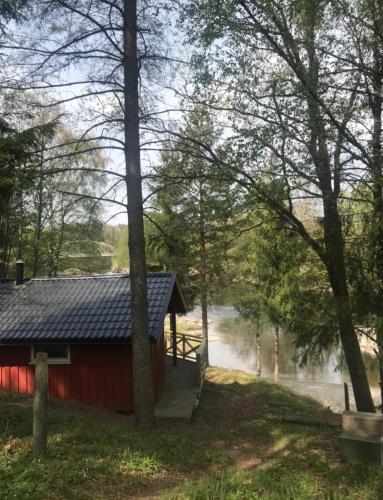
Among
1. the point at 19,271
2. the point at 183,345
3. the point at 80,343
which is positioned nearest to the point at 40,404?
the point at 80,343

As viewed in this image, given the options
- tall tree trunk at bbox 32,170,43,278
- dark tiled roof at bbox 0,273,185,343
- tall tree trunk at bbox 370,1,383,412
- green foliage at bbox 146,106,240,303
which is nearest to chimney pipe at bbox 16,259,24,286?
dark tiled roof at bbox 0,273,185,343

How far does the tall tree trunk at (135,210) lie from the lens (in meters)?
8.45

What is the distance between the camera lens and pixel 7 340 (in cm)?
1104

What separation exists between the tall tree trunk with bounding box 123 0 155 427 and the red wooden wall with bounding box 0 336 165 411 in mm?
2574

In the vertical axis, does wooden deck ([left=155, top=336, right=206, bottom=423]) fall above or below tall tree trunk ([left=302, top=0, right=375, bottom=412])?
below

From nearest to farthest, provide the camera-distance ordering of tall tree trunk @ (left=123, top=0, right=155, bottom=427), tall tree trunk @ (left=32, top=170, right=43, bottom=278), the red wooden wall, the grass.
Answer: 1. the grass
2. tall tree trunk @ (left=123, top=0, right=155, bottom=427)
3. the red wooden wall
4. tall tree trunk @ (left=32, top=170, right=43, bottom=278)

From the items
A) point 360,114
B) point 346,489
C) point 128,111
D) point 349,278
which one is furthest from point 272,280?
point 346,489

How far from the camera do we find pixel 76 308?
1205cm

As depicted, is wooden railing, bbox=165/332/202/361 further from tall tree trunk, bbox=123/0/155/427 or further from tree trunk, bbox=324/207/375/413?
tall tree trunk, bbox=123/0/155/427

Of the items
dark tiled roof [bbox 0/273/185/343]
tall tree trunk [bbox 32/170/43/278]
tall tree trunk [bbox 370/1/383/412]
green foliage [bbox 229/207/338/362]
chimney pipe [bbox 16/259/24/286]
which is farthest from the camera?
tall tree trunk [bbox 32/170/43/278]

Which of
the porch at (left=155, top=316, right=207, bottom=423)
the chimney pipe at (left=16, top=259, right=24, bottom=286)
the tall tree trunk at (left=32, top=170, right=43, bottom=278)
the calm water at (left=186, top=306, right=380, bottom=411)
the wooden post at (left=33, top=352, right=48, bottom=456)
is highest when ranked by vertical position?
the tall tree trunk at (left=32, top=170, right=43, bottom=278)

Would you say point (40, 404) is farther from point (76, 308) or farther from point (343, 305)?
point (343, 305)

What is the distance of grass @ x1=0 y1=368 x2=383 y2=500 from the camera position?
5.42m

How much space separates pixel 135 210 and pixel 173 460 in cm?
439
